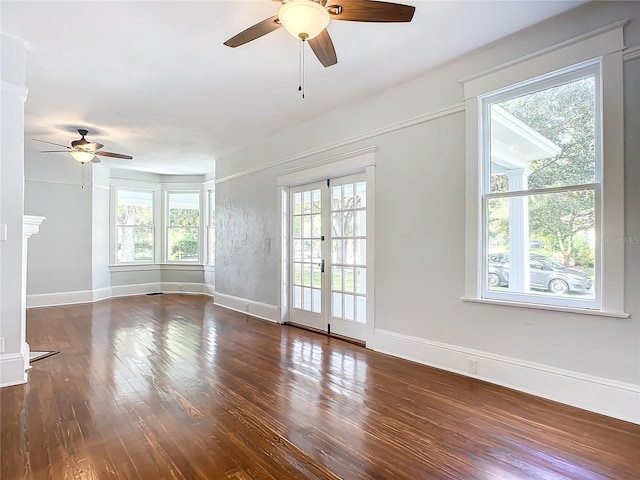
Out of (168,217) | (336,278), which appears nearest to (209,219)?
(168,217)

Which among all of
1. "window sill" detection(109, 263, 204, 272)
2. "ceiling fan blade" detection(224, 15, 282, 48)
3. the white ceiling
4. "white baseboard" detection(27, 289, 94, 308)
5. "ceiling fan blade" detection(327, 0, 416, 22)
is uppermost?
the white ceiling

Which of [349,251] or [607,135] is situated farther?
[349,251]

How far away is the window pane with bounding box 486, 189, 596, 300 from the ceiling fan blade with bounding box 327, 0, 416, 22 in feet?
6.02

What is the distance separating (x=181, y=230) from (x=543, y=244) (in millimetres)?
8202

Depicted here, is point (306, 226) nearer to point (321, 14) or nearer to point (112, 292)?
point (321, 14)

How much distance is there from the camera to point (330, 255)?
4953mm

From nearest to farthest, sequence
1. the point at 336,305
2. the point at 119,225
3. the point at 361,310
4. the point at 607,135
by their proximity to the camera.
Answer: the point at 607,135 < the point at 361,310 < the point at 336,305 < the point at 119,225

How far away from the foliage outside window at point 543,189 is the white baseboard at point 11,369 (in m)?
4.18

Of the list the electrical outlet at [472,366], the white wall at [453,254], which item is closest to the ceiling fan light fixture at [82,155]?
the white wall at [453,254]

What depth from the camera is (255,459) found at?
2041mm

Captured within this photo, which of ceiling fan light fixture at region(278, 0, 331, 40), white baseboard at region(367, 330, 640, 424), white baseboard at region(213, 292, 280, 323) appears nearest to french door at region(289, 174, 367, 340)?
white baseboard at region(213, 292, 280, 323)

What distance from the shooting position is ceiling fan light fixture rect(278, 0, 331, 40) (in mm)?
2002

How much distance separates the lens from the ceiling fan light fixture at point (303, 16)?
200cm

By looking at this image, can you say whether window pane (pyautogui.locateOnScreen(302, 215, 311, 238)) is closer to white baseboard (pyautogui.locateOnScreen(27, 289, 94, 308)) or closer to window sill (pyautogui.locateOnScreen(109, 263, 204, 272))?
window sill (pyautogui.locateOnScreen(109, 263, 204, 272))
